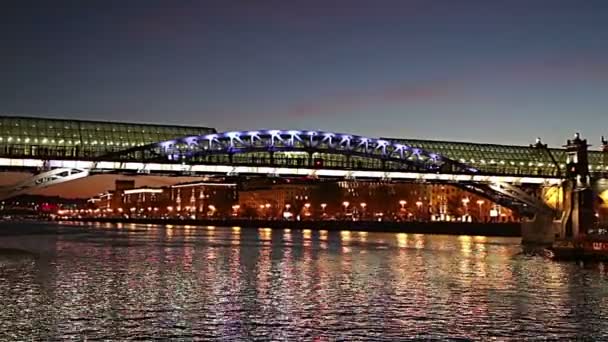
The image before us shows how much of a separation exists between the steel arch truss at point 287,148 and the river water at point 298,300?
2618 centimetres

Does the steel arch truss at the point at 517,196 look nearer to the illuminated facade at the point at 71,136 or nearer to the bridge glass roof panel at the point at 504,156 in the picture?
the bridge glass roof panel at the point at 504,156

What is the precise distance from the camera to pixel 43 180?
6594 centimetres

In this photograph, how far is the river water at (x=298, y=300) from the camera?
81.4 ft

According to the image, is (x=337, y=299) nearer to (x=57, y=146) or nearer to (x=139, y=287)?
(x=139, y=287)

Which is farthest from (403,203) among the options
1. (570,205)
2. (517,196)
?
(570,205)

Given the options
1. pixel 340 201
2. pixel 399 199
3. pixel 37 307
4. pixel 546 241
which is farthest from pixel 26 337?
pixel 340 201

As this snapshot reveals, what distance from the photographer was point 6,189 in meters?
63.7

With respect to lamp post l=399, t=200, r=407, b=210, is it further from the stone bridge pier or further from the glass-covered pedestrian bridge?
the stone bridge pier

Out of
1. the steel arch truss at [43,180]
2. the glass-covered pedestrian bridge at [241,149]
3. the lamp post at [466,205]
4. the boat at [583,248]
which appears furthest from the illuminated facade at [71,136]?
the lamp post at [466,205]

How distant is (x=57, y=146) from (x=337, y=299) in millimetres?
49869

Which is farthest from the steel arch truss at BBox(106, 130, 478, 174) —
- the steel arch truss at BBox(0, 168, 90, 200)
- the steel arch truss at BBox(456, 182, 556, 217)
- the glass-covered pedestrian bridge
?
the steel arch truss at BBox(0, 168, 90, 200)

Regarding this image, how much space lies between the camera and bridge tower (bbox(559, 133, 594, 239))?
273ft

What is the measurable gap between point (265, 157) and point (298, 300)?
53599mm

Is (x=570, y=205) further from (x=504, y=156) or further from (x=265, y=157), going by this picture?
(x=265, y=157)
